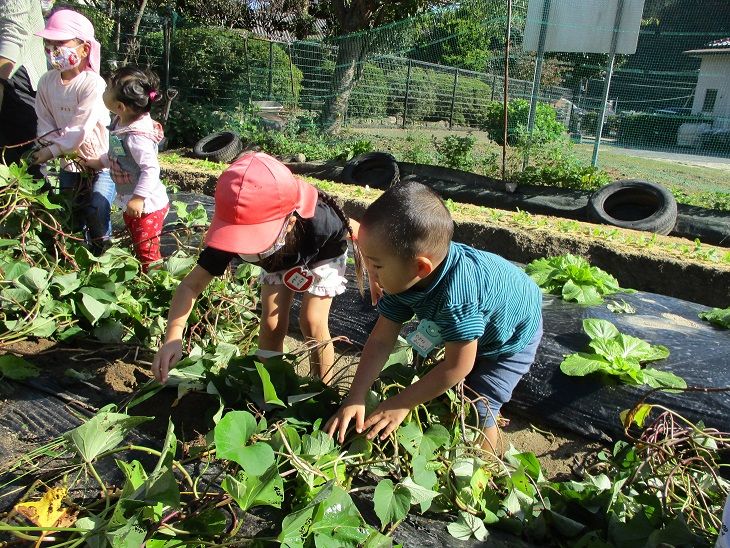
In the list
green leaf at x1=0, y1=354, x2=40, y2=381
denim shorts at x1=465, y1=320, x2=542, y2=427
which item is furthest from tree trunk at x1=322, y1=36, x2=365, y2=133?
denim shorts at x1=465, y1=320, x2=542, y2=427

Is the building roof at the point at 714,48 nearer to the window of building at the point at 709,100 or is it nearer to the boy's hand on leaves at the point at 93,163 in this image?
the window of building at the point at 709,100

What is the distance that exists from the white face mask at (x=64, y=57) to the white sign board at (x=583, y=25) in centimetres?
690

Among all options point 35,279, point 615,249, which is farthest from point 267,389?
point 615,249

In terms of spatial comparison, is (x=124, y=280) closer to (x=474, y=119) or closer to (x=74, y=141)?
(x=74, y=141)

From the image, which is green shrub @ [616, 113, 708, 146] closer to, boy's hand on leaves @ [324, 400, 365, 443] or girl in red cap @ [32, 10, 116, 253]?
girl in red cap @ [32, 10, 116, 253]

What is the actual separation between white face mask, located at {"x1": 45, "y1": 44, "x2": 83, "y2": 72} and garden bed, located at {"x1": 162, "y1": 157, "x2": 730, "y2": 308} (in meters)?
3.01

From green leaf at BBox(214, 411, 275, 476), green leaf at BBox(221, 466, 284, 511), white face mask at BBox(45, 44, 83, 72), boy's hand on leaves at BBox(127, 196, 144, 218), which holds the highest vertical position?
white face mask at BBox(45, 44, 83, 72)

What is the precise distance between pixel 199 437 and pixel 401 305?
2.42 ft

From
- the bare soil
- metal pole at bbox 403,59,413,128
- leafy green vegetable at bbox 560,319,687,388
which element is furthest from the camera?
Result: metal pole at bbox 403,59,413,128

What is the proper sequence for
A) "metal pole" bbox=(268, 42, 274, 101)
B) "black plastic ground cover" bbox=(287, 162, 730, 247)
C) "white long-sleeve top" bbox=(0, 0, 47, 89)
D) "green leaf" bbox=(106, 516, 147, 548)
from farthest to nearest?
"metal pole" bbox=(268, 42, 274, 101)
"black plastic ground cover" bbox=(287, 162, 730, 247)
"white long-sleeve top" bbox=(0, 0, 47, 89)
"green leaf" bbox=(106, 516, 147, 548)

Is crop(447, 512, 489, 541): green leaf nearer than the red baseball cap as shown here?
Yes

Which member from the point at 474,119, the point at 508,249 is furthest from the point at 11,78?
the point at 474,119

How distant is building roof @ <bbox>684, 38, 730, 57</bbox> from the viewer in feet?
28.8

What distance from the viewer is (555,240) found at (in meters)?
5.11
